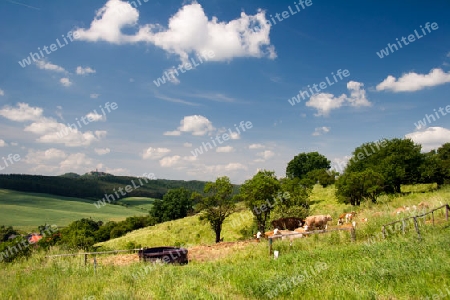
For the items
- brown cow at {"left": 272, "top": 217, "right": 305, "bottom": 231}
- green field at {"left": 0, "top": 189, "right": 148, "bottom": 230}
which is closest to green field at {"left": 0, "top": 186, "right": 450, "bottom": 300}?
brown cow at {"left": 272, "top": 217, "right": 305, "bottom": 231}

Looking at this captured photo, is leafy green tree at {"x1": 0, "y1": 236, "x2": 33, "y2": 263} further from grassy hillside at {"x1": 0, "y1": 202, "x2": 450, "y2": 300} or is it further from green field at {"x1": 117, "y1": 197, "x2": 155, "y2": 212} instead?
green field at {"x1": 117, "y1": 197, "x2": 155, "y2": 212}

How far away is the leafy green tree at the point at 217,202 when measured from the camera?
32.9m

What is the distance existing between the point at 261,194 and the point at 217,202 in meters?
6.06

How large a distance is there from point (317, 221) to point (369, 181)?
1336cm

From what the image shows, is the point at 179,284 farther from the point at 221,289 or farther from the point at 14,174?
the point at 14,174

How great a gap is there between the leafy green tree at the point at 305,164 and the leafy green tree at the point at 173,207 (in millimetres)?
30868

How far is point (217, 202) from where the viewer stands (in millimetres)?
33625

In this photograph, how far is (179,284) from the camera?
887 centimetres

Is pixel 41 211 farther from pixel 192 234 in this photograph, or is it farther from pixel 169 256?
pixel 169 256

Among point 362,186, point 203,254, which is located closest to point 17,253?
point 203,254

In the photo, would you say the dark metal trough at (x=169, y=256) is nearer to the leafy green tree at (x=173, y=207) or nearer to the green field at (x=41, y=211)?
the leafy green tree at (x=173, y=207)

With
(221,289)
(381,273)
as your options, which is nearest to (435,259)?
(381,273)

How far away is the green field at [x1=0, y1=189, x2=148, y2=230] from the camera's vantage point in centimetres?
9394

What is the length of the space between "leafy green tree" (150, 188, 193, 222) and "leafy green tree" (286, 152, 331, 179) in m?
30.9
